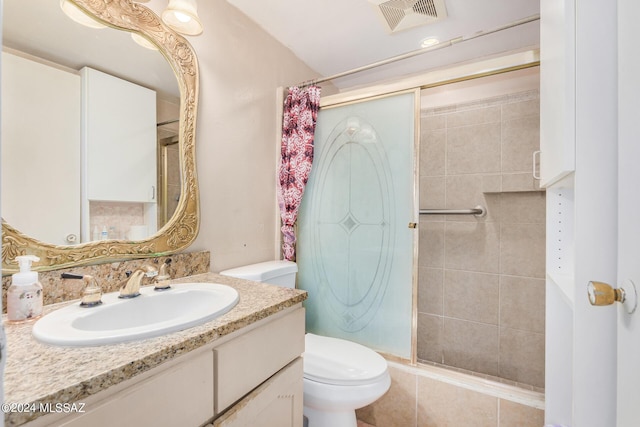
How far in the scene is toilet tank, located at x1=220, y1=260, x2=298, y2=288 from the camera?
156 centimetres

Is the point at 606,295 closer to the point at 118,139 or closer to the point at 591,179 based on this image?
the point at 591,179

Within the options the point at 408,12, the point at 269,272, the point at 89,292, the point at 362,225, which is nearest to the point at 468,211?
the point at 362,225

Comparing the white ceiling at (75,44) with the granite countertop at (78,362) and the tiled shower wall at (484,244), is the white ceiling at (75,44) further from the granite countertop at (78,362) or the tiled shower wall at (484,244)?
the tiled shower wall at (484,244)

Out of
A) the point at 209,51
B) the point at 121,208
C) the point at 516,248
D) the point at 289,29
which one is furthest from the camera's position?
the point at 516,248

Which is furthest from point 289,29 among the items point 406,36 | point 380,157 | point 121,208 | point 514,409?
point 514,409

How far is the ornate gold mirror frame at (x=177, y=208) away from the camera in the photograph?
0.98 metres

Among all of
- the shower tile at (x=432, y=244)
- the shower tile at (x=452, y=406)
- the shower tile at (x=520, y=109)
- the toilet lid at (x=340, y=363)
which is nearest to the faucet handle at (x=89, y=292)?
the toilet lid at (x=340, y=363)

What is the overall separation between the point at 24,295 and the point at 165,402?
0.52 metres

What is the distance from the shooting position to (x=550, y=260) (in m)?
1.15

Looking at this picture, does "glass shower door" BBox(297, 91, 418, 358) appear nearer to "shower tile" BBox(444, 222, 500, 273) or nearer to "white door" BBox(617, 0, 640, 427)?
"shower tile" BBox(444, 222, 500, 273)

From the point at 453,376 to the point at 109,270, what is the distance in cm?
162

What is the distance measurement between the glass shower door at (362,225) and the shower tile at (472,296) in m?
0.72

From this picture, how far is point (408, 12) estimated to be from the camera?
1.66 meters

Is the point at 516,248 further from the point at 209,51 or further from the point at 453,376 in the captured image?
the point at 209,51
